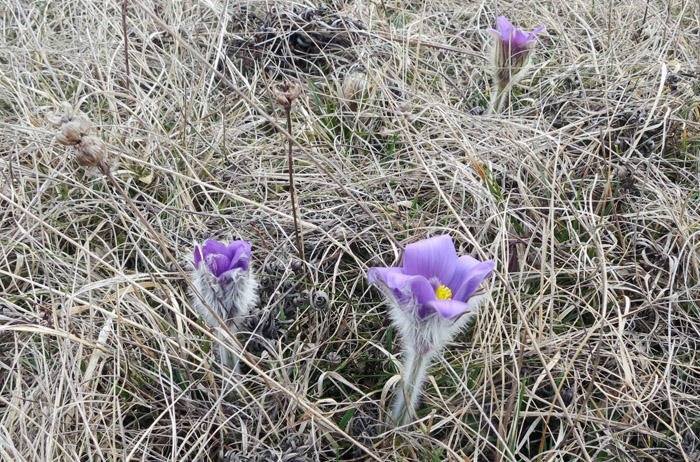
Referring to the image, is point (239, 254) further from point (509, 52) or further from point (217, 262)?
point (509, 52)

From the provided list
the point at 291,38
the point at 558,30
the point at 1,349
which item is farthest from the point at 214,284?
the point at 558,30

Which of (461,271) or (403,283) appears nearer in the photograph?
(403,283)

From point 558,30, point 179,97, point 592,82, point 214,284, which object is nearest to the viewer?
point 214,284

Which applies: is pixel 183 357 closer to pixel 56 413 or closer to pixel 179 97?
pixel 56 413

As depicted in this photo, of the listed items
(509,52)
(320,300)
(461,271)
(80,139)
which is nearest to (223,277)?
(320,300)

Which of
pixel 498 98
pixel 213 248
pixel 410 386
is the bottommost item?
pixel 410 386

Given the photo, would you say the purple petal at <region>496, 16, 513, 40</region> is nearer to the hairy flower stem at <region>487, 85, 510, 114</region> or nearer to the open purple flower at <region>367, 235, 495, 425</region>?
the hairy flower stem at <region>487, 85, 510, 114</region>
